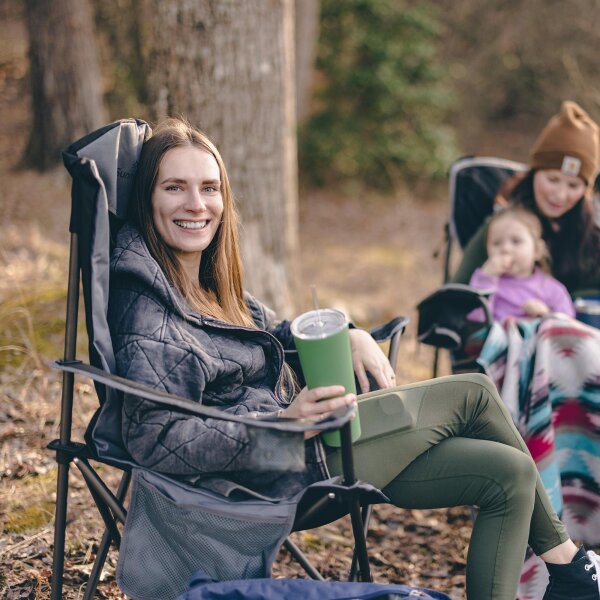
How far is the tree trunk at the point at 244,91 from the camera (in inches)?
138

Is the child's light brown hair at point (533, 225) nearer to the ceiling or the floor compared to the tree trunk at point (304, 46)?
nearer to the floor

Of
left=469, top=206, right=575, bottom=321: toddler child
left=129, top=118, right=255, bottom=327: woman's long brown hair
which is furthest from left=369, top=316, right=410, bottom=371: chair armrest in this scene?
left=469, top=206, right=575, bottom=321: toddler child

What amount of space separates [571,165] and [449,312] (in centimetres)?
90

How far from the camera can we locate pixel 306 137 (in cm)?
973

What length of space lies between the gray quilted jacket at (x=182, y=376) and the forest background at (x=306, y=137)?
760mm

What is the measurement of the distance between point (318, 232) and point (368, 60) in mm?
2479

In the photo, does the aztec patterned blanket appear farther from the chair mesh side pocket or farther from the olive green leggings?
the chair mesh side pocket

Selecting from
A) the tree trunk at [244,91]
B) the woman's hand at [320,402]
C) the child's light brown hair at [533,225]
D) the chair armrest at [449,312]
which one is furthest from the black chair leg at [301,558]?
the tree trunk at [244,91]

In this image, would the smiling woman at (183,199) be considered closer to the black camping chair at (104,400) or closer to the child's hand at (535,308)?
the black camping chair at (104,400)

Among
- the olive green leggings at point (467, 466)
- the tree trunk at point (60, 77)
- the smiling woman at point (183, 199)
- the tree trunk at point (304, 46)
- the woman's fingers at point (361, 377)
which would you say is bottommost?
the olive green leggings at point (467, 466)

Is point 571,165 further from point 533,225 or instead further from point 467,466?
point 467,466

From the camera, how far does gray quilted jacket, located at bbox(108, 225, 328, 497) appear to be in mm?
1843

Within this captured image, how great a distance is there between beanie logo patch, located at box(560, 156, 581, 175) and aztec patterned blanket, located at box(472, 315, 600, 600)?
0.82 meters

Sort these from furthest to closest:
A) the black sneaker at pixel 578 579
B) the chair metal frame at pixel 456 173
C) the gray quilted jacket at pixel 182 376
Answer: the chair metal frame at pixel 456 173 < the black sneaker at pixel 578 579 < the gray quilted jacket at pixel 182 376
